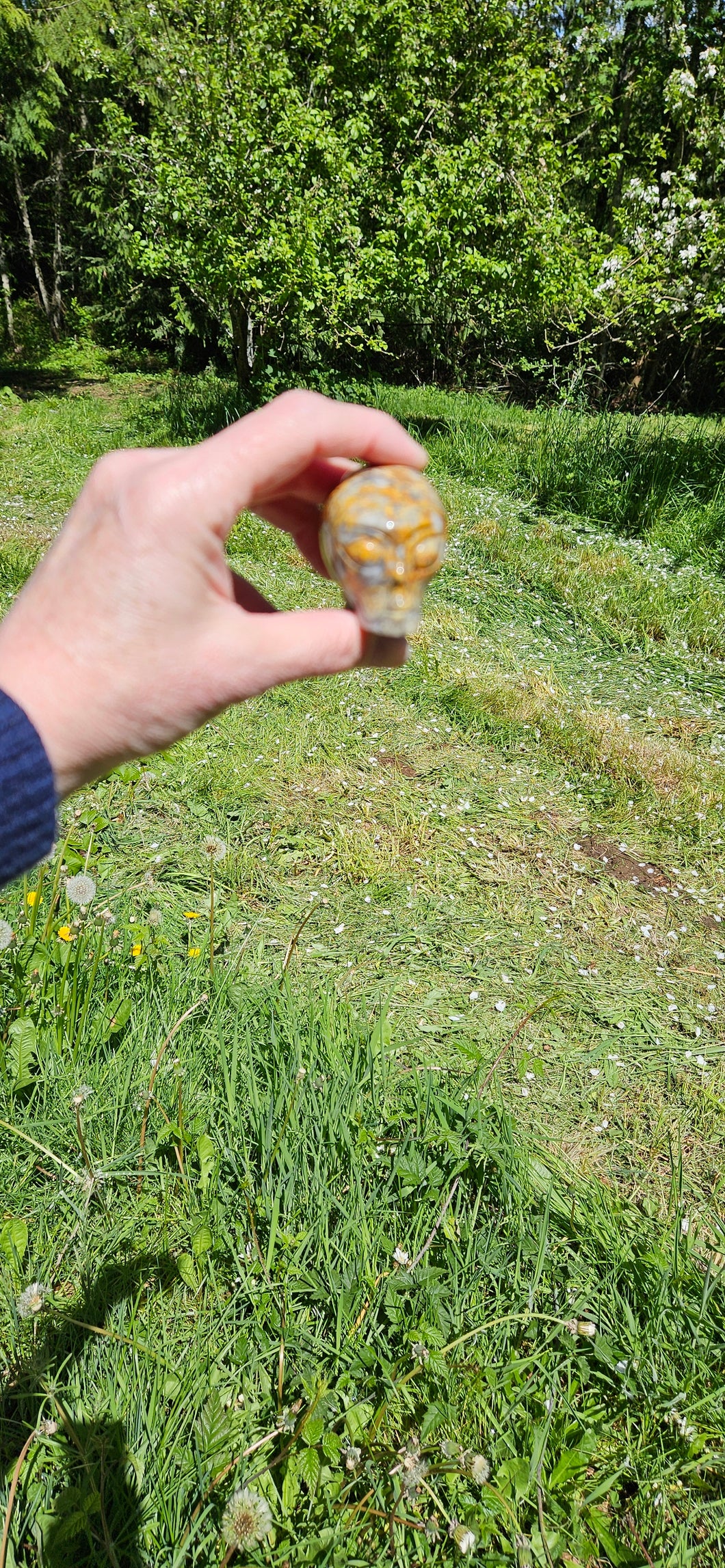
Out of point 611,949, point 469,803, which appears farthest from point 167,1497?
point 469,803

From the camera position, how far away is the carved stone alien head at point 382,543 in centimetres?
125

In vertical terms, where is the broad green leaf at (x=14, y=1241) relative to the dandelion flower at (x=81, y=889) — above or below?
below

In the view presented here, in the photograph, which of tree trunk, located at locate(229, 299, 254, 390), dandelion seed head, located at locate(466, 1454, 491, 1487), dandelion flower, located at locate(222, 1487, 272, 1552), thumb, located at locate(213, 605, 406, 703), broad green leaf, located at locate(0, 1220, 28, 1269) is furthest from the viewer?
tree trunk, located at locate(229, 299, 254, 390)

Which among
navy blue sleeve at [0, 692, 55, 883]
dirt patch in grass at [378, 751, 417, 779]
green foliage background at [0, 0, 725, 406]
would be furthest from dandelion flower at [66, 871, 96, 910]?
green foliage background at [0, 0, 725, 406]

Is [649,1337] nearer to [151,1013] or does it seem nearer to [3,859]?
[151,1013]

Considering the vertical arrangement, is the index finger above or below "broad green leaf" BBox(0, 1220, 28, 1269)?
above

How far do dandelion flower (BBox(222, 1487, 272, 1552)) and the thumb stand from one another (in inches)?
Result: 45.5

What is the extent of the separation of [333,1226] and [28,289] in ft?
76.7

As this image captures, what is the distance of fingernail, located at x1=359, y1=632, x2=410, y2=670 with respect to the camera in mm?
1205

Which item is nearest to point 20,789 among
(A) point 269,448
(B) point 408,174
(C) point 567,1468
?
(A) point 269,448

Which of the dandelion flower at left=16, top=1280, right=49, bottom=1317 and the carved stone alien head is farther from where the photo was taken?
the dandelion flower at left=16, top=1280, right=49, bottom=1317

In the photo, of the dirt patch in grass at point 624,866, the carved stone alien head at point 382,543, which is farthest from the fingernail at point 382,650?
the dirt patch in grass at point 624,866

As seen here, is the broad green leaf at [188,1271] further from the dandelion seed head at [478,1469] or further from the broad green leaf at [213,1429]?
the dandelion seed head at [478,1469]

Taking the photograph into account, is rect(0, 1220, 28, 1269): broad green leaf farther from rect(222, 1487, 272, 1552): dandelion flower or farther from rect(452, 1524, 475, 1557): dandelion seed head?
rect(452, 1524, 475, 1557): dandelion seed head
